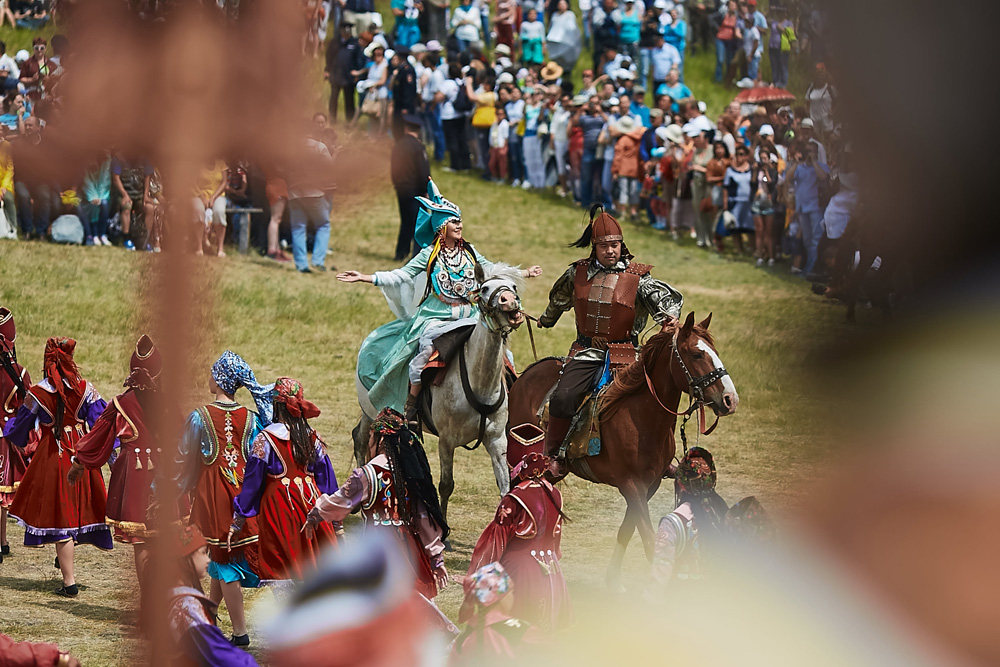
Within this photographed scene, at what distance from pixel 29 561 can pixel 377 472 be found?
411 cm

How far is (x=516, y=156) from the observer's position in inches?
Answer: 980

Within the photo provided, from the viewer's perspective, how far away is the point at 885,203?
0.72 m

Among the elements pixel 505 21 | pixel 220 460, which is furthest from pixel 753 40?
pixel 505 21

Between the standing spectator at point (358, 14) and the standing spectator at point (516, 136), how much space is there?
317 cm

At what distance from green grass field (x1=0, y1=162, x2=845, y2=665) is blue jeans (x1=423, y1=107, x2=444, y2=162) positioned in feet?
3.25

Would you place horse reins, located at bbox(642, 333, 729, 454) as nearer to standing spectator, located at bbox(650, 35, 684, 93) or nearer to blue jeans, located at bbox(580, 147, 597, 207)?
blue jeans, located at bbox(580, 147, 597, 207)

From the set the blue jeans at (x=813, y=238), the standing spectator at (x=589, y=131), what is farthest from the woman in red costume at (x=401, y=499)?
the standing spectator at (x=589, y=131)

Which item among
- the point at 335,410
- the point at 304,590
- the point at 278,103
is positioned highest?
the point at 278,103

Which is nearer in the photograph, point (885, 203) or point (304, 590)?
point (885, 203)

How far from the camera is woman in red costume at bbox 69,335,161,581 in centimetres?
771

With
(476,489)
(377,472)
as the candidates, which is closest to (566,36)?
(476,489)

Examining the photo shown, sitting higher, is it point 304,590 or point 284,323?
point 304,590

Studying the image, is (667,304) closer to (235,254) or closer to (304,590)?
(304,590)

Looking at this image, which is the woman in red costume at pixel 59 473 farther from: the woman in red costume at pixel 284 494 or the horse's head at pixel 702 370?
the horse's head at pixel 702 370
